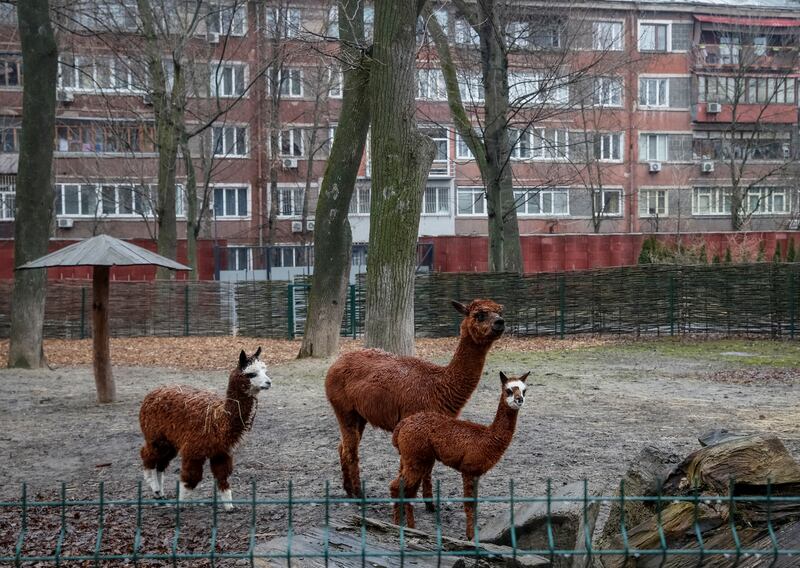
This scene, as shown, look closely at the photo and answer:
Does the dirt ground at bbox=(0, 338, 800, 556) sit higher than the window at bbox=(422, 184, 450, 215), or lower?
lower

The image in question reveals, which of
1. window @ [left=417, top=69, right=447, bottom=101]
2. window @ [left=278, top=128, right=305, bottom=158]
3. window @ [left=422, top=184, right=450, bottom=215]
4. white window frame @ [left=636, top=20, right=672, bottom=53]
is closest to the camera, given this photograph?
window @ [left=417, top=69, right=447, bottom=101]

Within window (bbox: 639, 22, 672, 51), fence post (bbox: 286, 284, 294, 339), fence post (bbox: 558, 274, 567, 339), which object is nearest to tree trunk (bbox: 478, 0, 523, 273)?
fence post (bbox: 558, 274, 567, 339)

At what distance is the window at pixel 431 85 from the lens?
131 feet

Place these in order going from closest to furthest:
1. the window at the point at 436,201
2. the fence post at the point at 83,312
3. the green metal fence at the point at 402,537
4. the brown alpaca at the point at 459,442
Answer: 1. the green metal fence at the point at 402,537
2. the brown alpaca at the point at 459,442
3. the fence post at the point at 83,312
4. the window at the point at 436,201

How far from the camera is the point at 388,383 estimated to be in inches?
289

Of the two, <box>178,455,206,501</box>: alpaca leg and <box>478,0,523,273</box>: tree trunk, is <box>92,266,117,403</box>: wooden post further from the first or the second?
<box>478,0,523,273</box>: tree trunk

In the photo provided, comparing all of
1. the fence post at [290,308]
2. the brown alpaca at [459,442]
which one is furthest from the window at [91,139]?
the brown alpaca at [459,442]

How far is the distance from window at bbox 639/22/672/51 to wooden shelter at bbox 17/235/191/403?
43.0 meters

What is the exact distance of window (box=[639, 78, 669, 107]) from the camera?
5184 centimetres

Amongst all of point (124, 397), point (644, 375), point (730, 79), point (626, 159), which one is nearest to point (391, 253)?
point (124, 397)

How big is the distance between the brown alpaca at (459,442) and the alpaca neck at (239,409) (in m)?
1.35

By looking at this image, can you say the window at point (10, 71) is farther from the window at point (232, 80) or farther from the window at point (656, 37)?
the window at point (656, 37)

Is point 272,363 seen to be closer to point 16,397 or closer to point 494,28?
point 16,397

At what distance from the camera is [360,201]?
49469 mm
